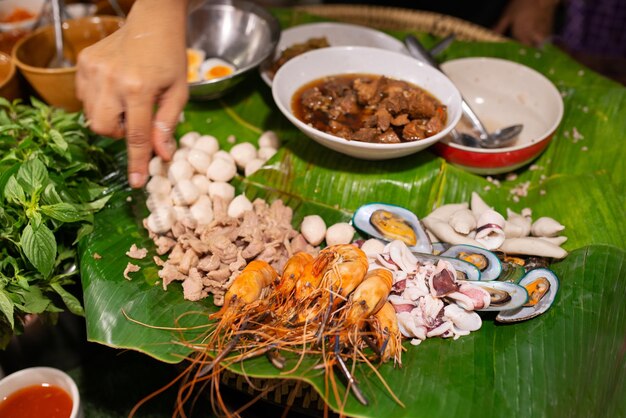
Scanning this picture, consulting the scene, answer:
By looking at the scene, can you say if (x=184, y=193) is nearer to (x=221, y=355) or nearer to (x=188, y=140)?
(x=188, y=140)

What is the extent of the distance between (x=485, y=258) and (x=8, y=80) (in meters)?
2.61

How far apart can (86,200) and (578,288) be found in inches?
87.1

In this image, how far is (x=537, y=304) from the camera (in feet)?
7.16

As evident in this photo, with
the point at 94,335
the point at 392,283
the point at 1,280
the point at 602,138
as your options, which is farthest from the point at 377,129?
the point at 1,280

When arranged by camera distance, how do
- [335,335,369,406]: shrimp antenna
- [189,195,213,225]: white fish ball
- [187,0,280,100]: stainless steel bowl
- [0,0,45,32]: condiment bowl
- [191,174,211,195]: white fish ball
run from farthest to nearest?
[0,0,45,32]: condiment bowl → [187,0,280,100]: stainless steel bowl → [191,174,211,195]: white fish ball → [189,195,213,225]: white fish ball → [335,335,369,406]: shrimp antenna

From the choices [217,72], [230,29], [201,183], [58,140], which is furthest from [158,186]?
[230,29]

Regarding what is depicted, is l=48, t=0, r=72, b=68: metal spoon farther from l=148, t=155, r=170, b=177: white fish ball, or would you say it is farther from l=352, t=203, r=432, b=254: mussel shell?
l=352, t=203, r=432, b=254: mussel shell

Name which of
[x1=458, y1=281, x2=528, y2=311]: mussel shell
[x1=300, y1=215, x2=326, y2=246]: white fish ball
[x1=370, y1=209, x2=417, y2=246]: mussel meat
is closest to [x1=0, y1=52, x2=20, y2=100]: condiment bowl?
[x1=300, y1=215, x2=326, y2=246]: white fish ball

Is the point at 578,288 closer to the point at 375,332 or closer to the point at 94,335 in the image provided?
the point at 375,332

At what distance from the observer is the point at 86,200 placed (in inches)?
99.1

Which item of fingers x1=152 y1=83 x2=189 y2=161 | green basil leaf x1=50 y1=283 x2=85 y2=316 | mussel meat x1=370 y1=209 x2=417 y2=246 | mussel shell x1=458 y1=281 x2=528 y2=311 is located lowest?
green basil leaf x1=50 y1=283 x2=85 y2=316

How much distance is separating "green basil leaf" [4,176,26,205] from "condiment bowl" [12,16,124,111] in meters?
0.94

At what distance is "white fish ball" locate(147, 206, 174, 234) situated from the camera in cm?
250

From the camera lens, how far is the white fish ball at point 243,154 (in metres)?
2.88
